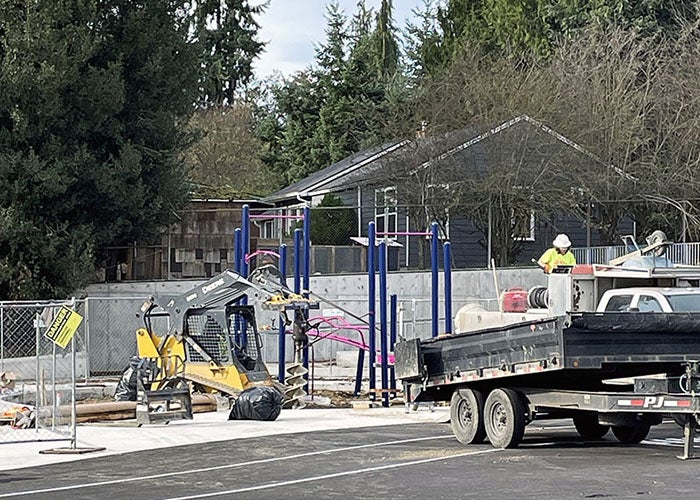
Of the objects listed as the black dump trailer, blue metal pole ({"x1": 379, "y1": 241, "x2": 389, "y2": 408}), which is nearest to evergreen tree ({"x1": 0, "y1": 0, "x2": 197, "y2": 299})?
blue metal pole ({"x1": 379, "y1": 241, "x2": 389, "y2": 408})

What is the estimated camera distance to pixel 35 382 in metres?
23.0

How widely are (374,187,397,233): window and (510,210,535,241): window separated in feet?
11.9

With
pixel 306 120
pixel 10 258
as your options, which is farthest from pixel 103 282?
pixel 306 120

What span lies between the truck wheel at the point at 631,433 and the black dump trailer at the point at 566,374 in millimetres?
13

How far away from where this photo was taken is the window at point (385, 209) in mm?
39469

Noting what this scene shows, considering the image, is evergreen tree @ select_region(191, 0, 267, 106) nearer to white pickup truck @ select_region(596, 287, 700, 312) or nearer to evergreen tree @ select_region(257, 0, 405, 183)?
evergreen tree @ select_region(257, 0, 405, 183)

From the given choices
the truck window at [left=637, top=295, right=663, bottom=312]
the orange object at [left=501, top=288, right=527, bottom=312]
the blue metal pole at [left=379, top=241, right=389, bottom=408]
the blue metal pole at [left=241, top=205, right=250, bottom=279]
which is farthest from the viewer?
the blue metal pole at [left=241, top=205, right=250, bottom=279]

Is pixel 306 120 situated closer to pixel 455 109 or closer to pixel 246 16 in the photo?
pixel 246 16

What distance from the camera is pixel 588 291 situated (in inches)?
734

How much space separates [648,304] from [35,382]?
11342mm

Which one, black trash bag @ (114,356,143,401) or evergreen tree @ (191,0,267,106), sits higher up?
evergreen tree @ (191,0,267,106)

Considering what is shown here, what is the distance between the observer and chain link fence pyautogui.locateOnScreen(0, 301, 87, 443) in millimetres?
18391

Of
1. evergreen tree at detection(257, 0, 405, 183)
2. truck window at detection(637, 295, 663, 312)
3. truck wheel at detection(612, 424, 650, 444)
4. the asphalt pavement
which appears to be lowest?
the asphalt pavement

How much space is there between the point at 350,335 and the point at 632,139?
1146 centimetres
